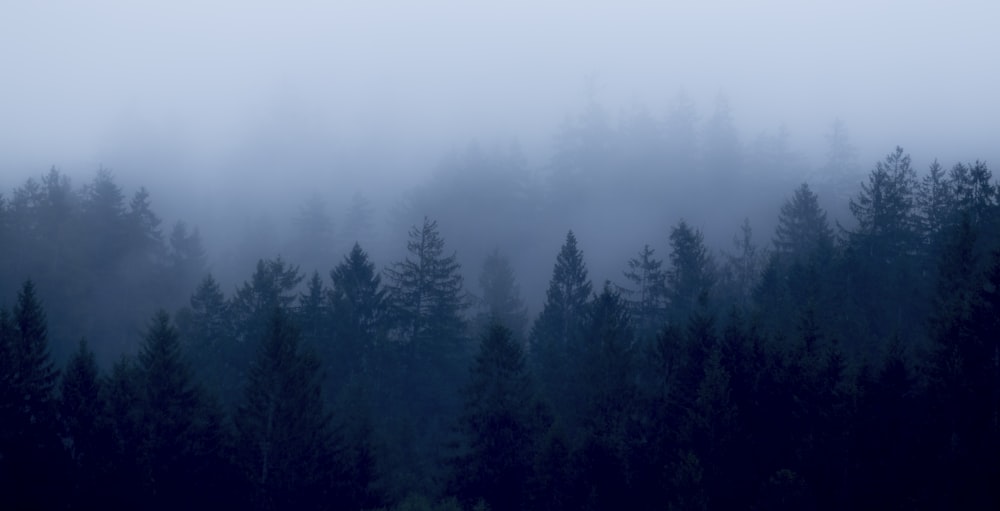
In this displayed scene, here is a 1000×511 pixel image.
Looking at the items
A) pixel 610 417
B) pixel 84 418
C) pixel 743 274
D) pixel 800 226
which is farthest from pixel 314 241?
pixel 610 417

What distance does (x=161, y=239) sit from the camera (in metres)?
73.4

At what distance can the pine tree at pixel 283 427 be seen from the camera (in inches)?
1480

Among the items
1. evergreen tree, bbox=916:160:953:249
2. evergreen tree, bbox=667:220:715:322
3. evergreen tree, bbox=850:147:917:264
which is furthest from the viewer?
evergreen tree, bbox=667:220:715:322

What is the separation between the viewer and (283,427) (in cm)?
3853

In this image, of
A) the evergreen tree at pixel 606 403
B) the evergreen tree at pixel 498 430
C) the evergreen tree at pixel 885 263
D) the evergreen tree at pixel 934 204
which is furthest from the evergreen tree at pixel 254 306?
the evergreen tree at pixel 934 204

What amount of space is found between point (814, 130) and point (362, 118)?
69.4 metres

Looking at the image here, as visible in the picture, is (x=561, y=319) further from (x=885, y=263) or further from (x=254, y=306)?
(x=885, y=263)

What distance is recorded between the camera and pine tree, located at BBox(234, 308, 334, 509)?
37594 millimetres

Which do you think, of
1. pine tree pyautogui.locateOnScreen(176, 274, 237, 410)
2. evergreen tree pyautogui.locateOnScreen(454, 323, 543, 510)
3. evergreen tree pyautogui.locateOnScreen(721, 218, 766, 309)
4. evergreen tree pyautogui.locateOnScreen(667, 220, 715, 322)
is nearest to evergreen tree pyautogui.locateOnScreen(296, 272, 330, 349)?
pine tree pyautogui.locateOnScreen(176, 274, 237, 410)

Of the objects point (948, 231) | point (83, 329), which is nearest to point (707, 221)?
point (948, 231)

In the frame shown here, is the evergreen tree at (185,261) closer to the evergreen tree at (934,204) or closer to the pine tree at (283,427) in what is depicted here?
the pine tree at (283,427)

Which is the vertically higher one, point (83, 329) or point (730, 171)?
point (730, 171)

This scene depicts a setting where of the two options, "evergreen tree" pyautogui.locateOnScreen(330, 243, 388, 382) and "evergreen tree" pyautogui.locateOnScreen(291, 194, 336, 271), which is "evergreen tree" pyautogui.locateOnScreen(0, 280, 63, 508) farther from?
"evergreen tree" pyautogui.locateOnScreen(291, 194, 336, 271)

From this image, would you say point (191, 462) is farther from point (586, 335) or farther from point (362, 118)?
point (362, 118)
